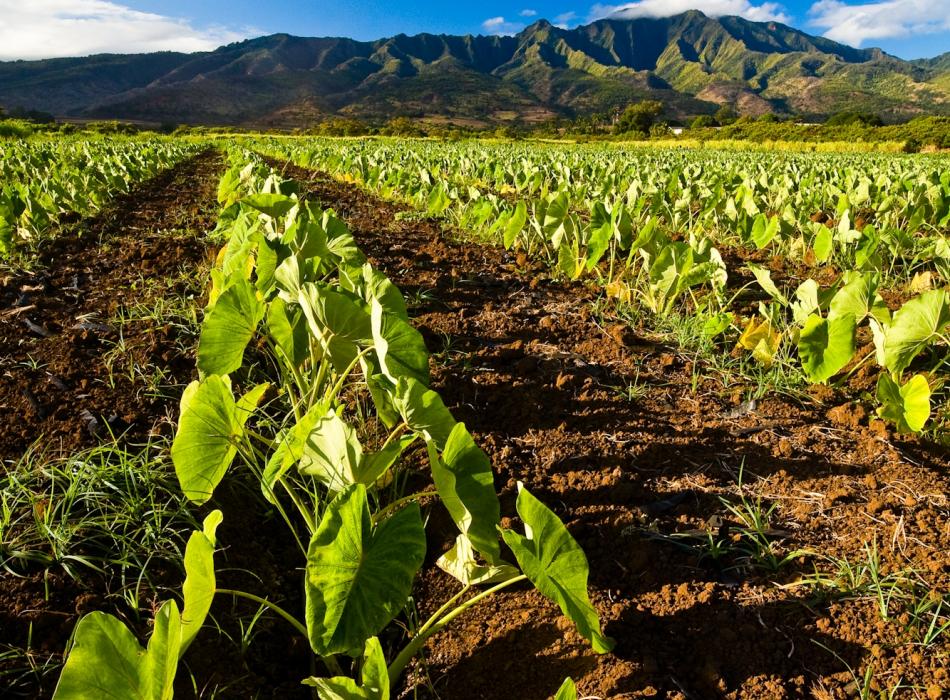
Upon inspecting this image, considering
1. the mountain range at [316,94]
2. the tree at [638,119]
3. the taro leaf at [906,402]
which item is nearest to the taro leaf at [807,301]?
the taro leaf at [906,402]

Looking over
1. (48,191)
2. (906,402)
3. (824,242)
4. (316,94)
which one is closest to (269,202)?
(906,402)

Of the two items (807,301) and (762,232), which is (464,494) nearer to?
(807,301)

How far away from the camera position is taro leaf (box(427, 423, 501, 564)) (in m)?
0.97

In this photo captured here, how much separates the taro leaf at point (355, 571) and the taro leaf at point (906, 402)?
1418 mm

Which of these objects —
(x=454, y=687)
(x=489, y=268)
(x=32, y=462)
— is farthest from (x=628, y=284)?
(x=32, y=462)

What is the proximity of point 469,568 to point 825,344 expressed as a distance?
134cm

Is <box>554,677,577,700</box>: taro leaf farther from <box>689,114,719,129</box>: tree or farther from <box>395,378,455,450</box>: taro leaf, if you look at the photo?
<box>689,114,719,129</box>: tree

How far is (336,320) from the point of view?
133 centimetres

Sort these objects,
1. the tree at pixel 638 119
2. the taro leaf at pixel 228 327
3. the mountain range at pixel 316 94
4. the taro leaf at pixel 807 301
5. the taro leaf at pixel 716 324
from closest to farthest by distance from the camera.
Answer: the taro leaf at pixel 228 327 < the taro leaf at pixel 807 301 < the taro leaf at pixel 716 324 < the tree at pixel 638 119 < the mountain range at pixel 316 94

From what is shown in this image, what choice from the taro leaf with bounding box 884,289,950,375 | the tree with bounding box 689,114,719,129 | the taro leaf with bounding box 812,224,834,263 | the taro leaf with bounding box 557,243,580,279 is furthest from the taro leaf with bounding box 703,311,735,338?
the tree with bounding box 689,114,719,129

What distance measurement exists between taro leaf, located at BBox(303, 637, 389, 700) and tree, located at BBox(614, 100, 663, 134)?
38707 millimetres

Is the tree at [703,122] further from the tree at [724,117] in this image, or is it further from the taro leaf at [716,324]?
the taro leaf at [716,324]

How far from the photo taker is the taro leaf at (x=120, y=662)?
0.67 m

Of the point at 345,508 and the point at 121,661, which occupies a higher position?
the point at 345,508
